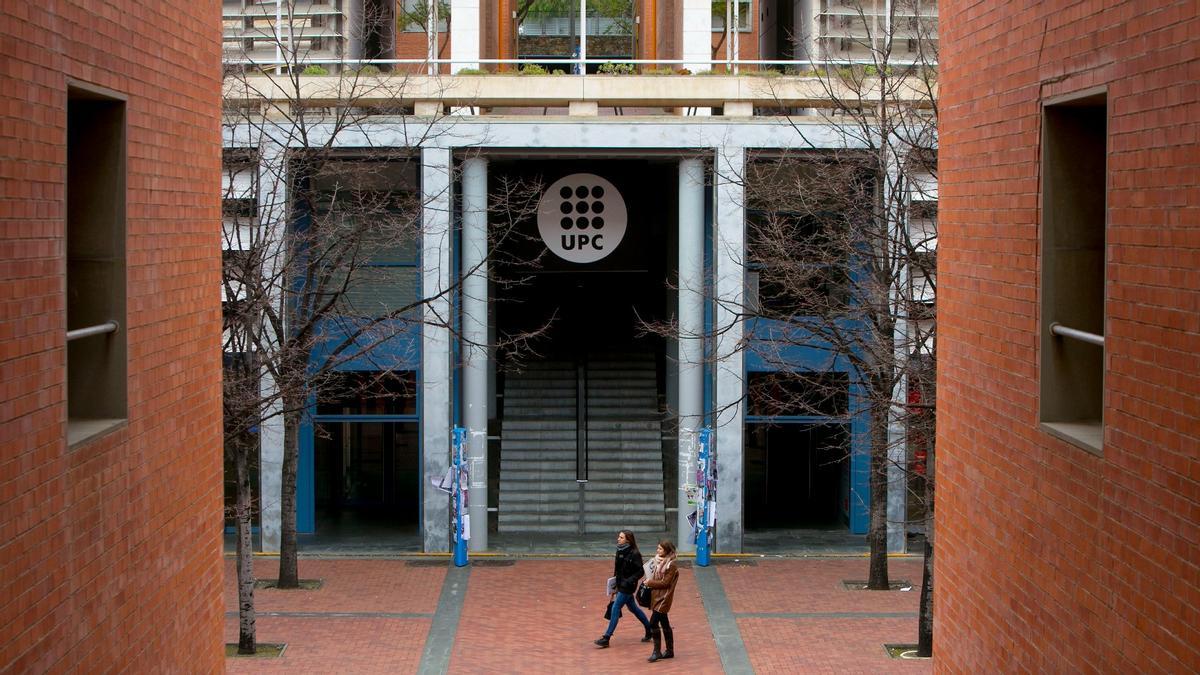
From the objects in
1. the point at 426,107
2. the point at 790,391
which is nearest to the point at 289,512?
the point at 426,107

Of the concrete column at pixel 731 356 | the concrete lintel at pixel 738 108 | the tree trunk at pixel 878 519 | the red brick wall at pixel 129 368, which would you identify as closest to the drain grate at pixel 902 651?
the tree trunk at pixel 878 519

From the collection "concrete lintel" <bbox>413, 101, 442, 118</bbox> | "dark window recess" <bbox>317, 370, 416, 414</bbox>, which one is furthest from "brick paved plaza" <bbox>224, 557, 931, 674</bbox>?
"concrete lintel" <bbox>413, 101, 442, 118</bbox>

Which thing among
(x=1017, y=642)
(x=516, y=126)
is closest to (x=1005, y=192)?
(x=1017, y=642)

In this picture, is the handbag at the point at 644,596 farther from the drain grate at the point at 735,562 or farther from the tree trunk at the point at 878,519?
the drain grate at the point at 735,562

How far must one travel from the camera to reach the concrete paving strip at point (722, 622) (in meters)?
16.8

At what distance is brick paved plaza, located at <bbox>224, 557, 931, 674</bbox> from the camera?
1684 cm

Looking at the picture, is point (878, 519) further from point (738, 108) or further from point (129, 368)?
point (129, 368)

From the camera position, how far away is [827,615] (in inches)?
754

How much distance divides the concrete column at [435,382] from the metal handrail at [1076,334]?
1636 cm

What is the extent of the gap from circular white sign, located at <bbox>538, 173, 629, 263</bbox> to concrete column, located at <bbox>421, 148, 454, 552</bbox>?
2.22 m

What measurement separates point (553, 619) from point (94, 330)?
500 inches

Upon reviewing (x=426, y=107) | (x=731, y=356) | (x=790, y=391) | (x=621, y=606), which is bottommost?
(x=621, y=606)

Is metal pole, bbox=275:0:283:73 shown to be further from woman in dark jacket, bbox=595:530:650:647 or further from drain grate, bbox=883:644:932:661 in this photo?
drain grate, bbox=883:644:932:661

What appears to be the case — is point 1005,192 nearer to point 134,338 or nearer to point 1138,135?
point 1138,135
